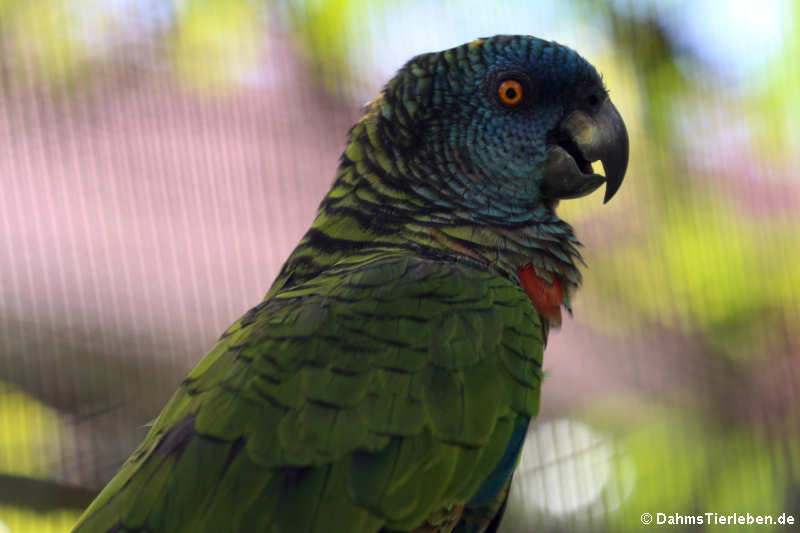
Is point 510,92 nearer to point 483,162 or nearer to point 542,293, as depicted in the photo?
point 483,162

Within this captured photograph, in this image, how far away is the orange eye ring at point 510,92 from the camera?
4.45ft

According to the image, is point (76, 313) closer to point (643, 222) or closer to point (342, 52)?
point (342, 52)

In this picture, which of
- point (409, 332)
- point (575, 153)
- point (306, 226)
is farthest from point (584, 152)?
point (306, 226)

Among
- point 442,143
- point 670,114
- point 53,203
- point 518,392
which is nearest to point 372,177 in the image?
point 442,143

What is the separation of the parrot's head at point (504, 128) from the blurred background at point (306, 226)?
1.30ft

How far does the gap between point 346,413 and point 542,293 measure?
1.51 feet

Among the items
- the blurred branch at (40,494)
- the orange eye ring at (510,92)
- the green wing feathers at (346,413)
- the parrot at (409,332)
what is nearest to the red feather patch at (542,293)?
the parrot at (409,332)

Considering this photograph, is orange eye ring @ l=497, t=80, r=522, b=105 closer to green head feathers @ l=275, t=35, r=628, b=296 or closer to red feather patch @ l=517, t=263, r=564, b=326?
green head feathers @ l=275, t=35, r=628, b=296

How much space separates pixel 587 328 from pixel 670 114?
32.3 inches

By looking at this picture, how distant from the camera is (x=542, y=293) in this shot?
51.6 inches

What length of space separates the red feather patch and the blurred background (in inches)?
9.0

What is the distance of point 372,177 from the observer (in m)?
1.38

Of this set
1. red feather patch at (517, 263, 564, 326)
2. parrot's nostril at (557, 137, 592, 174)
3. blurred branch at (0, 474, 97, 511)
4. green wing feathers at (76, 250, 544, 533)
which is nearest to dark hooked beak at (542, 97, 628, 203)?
parrot's nostril at (557, 137, 592, 174)

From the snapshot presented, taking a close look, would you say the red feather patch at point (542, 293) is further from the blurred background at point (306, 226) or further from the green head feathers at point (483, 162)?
the blurred background at point (306, 226)
